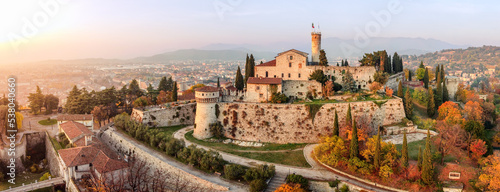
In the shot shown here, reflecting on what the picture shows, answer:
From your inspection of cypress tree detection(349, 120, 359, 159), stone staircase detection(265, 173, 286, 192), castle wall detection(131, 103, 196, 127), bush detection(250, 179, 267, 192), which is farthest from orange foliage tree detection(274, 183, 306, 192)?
castle wall detection(131, 103, 196, 127)

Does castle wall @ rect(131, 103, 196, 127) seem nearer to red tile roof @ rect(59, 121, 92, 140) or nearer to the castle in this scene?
the castle

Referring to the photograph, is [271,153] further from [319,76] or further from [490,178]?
[490,178]

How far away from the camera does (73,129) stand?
124 ft

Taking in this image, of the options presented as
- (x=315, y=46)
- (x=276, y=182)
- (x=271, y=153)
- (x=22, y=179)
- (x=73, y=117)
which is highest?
(x=315, y=46)

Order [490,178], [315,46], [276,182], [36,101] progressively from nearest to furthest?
[490,178], [276,182], [315,46], [36,101]

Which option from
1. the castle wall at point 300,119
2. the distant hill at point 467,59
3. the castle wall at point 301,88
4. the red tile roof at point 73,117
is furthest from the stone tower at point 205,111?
the distant hill at point 467,59

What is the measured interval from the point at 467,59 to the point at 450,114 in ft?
518

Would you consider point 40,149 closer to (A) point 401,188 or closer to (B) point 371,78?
(A) point 401,188

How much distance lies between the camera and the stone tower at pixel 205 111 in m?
36.8

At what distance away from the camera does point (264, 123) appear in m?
36.3

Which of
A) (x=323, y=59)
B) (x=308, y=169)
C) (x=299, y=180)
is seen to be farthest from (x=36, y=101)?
(x=299, y=180)

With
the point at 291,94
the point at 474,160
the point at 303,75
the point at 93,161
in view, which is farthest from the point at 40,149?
the point at 474,160

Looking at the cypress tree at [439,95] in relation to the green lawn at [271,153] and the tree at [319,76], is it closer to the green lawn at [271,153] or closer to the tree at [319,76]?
the tree at [319,76]

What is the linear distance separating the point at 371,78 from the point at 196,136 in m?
24.5
